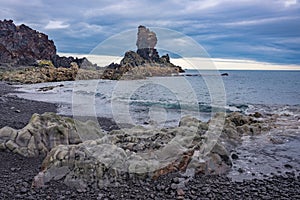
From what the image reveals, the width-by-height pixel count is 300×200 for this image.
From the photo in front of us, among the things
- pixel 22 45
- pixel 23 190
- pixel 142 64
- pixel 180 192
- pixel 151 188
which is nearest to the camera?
pixel 23 190

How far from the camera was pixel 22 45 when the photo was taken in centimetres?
13688

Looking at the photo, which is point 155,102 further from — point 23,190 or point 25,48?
point 25,48

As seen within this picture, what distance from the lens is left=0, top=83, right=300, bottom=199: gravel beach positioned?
752 cm

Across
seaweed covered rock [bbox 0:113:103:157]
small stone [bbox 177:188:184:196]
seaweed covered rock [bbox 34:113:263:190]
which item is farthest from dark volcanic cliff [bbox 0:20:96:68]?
small stone [bbox 177:188:184:196]

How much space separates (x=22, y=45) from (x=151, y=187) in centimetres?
14323

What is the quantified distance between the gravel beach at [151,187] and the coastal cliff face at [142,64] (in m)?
77.1

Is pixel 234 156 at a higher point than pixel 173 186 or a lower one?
lower

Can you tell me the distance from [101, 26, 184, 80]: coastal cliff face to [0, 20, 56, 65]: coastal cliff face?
37884mm

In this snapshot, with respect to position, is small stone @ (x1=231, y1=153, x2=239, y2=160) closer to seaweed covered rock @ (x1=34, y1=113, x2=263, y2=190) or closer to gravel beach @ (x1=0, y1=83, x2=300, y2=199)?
seaweed covered rock @ (x1=34, y1=113, x2=263, y2=190)

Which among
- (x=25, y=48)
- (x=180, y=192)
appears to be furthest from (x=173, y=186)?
(x=25, y=48)

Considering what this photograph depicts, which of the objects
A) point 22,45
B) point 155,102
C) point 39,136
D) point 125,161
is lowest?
point 155,102

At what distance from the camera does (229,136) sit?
47.7 feet

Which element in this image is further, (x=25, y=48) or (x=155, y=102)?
(x=25, y=48)

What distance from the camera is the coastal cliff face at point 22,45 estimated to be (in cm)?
12112
